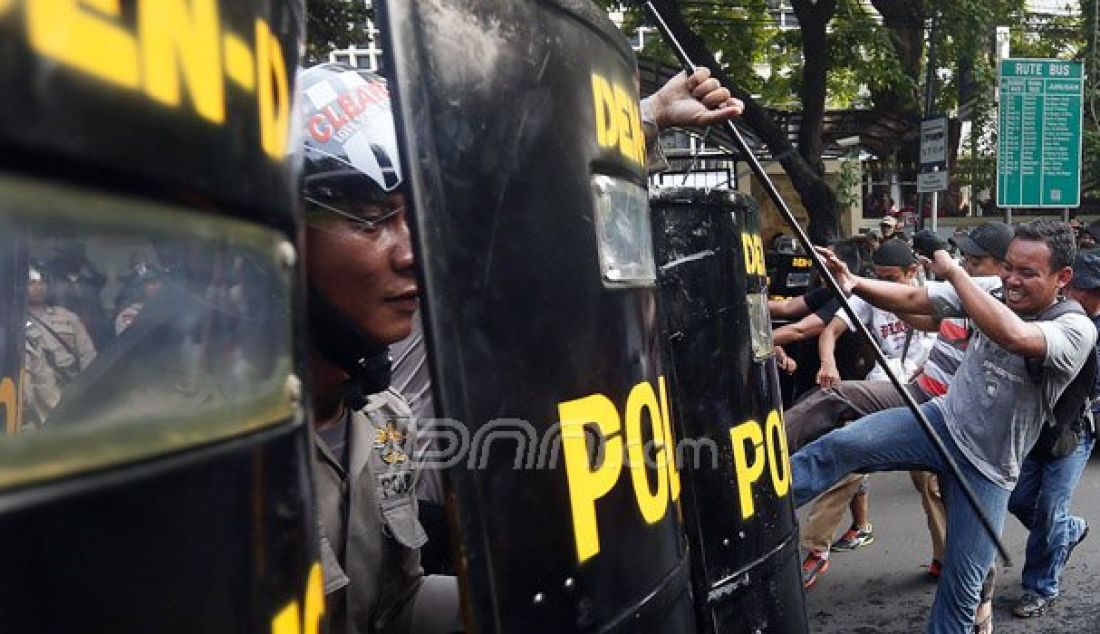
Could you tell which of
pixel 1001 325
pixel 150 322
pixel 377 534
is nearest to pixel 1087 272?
pixel 1001 325

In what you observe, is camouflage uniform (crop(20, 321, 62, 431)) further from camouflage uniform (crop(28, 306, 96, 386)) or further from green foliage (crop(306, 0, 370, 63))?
green foliage (crop(306, 0, 370, 63))

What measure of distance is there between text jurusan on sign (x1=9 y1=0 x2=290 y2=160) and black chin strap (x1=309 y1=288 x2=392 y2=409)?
0.67 meters

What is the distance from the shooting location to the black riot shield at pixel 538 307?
2.93 feet

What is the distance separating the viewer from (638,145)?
1.28 m

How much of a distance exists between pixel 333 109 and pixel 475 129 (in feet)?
2.20

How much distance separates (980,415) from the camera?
3.58 metres

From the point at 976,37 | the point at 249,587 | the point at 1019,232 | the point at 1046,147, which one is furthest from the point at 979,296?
the point at 976,37

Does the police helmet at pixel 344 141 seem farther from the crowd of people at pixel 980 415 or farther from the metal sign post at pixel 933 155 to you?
the metal sign post at pixel 933 155

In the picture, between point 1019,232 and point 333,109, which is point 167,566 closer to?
point 333,109

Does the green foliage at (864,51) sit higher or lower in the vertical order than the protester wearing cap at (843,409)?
higher

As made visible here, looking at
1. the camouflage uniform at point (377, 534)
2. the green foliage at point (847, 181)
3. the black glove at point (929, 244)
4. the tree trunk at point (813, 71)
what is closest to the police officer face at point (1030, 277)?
the black glove at point (929, 244)

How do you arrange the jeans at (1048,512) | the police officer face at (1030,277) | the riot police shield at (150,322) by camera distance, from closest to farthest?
the riot police shield at (150,322)
the police officer face at (1030,277)
the jeans at (1048,512)

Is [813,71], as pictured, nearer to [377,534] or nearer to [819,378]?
[819,378]

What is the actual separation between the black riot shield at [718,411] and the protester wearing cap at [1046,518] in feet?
8.95
